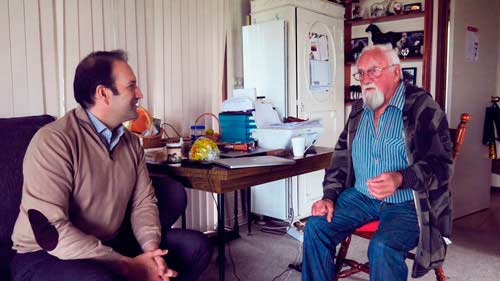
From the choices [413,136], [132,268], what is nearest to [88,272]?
[132,268]

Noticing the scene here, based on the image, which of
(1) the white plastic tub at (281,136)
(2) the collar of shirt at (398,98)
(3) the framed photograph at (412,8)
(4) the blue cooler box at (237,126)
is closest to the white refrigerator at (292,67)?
(3) the framed photograph at (412,8)

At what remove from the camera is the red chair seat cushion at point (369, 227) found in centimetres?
183

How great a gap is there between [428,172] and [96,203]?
1.23 meters

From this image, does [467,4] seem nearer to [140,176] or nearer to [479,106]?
[479,106]

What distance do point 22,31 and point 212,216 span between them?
1.73m

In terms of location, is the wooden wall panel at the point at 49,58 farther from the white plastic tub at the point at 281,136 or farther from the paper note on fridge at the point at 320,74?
the paper note on fridge at the point at 320,74

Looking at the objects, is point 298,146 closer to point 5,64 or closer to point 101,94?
point 101,94

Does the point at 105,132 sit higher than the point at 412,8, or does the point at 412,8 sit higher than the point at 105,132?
the point at 412,8

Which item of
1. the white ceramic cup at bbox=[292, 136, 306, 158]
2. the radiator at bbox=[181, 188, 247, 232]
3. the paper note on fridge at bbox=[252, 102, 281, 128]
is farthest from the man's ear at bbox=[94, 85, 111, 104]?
the radiator at bbox=[181, 188, 247, 232]

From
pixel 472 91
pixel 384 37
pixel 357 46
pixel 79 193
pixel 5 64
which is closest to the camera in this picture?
pixel 79 193

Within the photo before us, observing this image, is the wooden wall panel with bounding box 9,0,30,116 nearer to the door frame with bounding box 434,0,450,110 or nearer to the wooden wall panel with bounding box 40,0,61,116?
the wooden wall panel with bounding box 40,0,61,116

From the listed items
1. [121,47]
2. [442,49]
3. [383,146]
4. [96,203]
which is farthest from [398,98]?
[442,49]

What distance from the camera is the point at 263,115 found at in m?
2.50

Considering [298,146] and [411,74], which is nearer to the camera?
[298,146]
